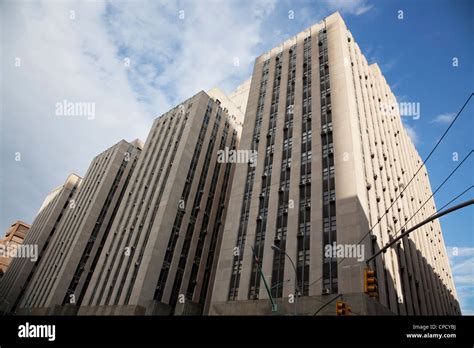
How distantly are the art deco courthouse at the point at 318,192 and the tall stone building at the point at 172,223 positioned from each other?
11414 mm

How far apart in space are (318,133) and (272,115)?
10151 millimetres

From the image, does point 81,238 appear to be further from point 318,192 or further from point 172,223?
point 318,192

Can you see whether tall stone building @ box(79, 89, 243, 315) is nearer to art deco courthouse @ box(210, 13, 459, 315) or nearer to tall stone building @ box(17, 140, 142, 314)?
tall stone building @ box(17, 140, 142, 314)

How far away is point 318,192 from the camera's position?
108 ft

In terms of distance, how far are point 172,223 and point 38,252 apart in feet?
170

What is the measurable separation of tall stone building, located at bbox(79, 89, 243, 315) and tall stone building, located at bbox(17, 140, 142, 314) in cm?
962

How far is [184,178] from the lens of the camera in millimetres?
51156

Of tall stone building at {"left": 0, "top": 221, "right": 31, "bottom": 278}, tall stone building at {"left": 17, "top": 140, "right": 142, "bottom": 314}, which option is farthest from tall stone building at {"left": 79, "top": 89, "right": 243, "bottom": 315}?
tall stone building at {"left": 0, "top": 221, "right": 31, "bottom": 278}

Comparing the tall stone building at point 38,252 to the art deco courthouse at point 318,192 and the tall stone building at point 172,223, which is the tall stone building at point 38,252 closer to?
the tall stone building at point 172,223

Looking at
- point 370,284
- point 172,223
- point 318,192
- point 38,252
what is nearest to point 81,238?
point 172,223

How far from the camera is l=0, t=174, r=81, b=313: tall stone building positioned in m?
71.8
